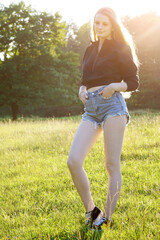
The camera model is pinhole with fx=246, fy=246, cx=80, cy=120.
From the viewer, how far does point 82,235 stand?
237 cm

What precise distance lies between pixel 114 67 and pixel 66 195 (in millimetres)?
1858

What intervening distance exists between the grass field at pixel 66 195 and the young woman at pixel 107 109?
29cm

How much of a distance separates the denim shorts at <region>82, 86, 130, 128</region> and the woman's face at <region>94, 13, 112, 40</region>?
2.01 ft

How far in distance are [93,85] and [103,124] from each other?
1.39 feet

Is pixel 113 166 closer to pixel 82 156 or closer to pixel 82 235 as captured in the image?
pixel 82 156

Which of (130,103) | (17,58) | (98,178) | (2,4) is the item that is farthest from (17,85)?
(98,178)

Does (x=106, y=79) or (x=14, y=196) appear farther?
(x=14, y=196)

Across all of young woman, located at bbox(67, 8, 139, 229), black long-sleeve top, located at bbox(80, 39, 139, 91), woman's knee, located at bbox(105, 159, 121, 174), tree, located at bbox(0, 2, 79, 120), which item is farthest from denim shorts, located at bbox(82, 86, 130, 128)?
tree, located at bbox(0, 2, 79, 120)

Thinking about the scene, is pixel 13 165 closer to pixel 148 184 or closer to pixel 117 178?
pixel 148 184

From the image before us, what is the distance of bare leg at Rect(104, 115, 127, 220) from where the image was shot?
234 cm

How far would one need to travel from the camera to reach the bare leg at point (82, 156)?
7.59ft

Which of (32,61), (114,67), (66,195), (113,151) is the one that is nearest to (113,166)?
(113,151)

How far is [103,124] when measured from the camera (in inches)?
94.5

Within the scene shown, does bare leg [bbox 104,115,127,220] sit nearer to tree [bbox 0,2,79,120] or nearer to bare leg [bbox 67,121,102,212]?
bare leg [bbox 67,121,102,212]
